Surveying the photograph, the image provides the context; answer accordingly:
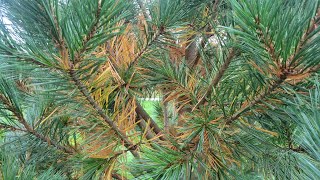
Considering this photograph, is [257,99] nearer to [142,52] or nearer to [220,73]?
[220,73]

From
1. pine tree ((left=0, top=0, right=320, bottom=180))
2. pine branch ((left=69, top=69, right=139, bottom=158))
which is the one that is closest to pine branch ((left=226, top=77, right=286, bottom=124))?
pine tree ((left=0, top=0, right=320, bottom=180))

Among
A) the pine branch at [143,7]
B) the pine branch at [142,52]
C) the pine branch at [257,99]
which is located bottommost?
the pine branch at [257,99]

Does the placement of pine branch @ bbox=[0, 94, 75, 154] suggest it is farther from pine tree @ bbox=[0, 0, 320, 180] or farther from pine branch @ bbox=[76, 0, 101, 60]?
pine branch @ bbox=[76, 0, 101, 60]

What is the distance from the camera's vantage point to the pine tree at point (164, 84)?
1.03 feet

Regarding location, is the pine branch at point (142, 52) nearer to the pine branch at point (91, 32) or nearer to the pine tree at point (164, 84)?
the pine tree at point (164, 84)

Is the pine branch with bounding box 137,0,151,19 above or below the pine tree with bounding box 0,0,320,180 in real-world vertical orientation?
above

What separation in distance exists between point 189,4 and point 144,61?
0.47ft

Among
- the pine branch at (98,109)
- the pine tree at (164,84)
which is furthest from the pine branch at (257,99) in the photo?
the pine branch at (98,109)

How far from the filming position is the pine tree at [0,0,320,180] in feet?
1.03

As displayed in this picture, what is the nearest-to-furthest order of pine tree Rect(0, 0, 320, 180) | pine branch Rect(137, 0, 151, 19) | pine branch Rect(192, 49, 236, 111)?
pine tree Rect(0, 0, 320, 180) → pine branch Rect(192, 49, 236, 111) → pine branch Rect(137, 0, 151, 19)

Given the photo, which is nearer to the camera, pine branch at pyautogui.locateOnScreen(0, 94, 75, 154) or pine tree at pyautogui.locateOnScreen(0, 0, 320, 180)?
pine tree at pyautogui.locateOnScreen(0, 0, 320, 180)

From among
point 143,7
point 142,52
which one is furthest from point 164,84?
point 143,7

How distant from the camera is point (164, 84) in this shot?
586 mm

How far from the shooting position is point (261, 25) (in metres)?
0.30
